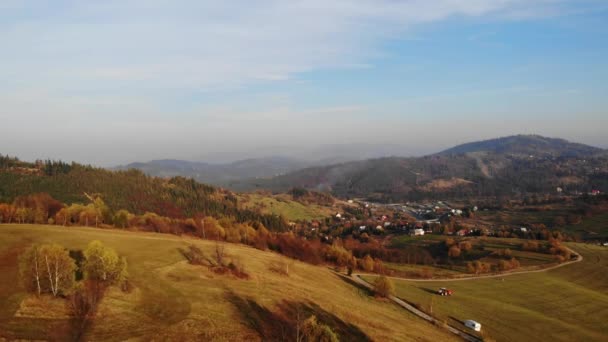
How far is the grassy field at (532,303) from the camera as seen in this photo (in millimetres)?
63094

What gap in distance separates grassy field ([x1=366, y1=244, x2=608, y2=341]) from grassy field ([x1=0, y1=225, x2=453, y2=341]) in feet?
46.5

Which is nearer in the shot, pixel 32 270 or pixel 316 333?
pixel 316 333

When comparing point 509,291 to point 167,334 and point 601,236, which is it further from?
point 601,236

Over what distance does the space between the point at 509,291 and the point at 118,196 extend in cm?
17947

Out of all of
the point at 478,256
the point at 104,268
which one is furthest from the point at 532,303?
the point at 104,268

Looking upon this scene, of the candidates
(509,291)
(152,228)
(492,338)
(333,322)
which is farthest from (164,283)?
(509,291)

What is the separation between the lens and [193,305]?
37.8m

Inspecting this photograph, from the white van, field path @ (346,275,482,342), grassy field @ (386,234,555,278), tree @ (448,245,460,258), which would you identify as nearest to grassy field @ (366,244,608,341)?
the white van

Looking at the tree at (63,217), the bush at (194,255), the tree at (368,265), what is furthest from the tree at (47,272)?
the tree at (368,265)

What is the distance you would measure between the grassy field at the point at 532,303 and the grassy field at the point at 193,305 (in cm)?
1418

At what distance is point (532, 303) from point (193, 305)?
80.1 meters

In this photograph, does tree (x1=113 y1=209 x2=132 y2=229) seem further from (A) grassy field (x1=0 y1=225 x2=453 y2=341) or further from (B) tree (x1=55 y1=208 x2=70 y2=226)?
(A) grassy field (x1=0 y1=225 x2=453 y2=341)

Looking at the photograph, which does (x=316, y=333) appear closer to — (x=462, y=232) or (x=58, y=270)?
(x=58, y=270)

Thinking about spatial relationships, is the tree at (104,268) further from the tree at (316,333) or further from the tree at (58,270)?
the tree at (316,333)
